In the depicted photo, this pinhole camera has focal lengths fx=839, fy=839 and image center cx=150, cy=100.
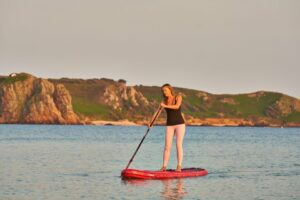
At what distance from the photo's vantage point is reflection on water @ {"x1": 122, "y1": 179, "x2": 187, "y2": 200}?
27.3 m

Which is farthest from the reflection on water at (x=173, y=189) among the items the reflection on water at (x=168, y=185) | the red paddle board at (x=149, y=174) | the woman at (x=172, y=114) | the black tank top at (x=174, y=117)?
the black tank top at (x=174, y=117)

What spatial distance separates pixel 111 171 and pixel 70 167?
3.30 meters

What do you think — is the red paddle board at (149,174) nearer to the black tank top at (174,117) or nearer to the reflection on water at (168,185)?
the reflection on water at (168,185)

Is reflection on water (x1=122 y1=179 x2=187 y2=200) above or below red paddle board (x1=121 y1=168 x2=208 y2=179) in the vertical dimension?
below

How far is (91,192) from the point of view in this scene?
2812 cm

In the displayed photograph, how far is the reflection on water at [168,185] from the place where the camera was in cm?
2730

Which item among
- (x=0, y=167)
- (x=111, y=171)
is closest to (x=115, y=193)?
(x=111, y=171)

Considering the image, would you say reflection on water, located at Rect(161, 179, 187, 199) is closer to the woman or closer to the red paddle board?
the red paddle board

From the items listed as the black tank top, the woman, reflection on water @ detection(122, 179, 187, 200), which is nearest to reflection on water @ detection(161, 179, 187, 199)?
reflection on water @ detection(122, 179, 187, 200)

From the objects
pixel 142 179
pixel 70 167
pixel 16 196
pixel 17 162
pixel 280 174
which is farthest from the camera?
pixel 17 162

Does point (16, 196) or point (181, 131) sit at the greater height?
point (181, 131)

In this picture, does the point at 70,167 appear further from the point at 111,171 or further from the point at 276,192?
the point at 276,192

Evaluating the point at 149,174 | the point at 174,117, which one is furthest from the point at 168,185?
the point at 174,117

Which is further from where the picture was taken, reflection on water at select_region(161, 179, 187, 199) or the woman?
the woman
